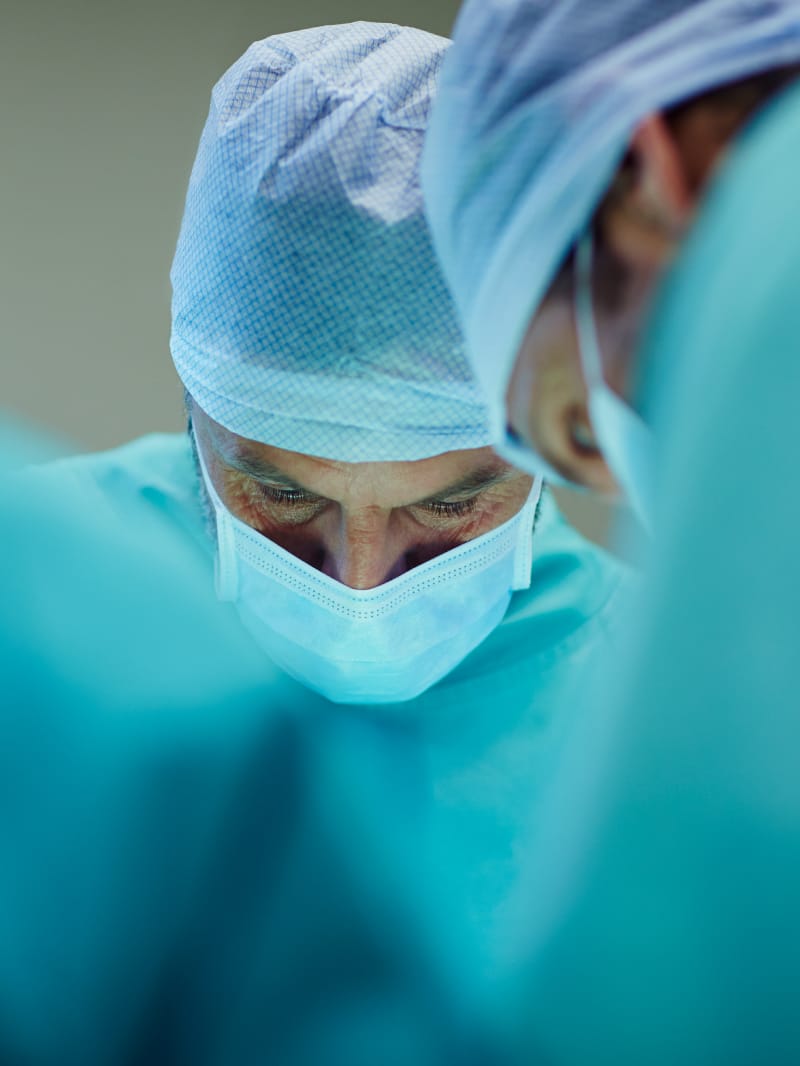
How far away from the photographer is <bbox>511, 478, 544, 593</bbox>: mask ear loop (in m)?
1.24

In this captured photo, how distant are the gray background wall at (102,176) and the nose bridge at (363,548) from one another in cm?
110

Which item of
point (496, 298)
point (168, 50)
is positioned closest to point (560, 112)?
point (496, 298)

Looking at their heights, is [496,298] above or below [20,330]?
above

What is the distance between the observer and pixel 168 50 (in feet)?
6.38

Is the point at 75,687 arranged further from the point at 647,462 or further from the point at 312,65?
the point at 312,65

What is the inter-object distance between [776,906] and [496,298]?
14.3 inches

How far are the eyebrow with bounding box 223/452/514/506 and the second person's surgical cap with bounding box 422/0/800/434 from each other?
40 cm

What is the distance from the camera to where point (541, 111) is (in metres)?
0.62

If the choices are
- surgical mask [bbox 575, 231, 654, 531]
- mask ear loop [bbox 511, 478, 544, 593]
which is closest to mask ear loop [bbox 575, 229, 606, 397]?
surgical mask [bbox 575, 231, 654, 531]

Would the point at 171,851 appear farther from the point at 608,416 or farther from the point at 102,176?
the point at 102,176

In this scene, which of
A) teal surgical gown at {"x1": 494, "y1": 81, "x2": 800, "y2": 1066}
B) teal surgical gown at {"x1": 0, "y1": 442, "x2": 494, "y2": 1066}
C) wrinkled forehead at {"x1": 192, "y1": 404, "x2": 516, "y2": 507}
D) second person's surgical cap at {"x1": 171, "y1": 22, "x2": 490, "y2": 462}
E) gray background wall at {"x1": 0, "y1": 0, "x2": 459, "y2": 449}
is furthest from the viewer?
gray background wall at {"x1": 0, "y1": 0, "x2": 459, "y2": 449}

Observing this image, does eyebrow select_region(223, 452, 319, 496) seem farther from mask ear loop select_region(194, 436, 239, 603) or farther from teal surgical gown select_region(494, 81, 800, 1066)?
teal surgical gown select_region(494, 81, 800, 1066)

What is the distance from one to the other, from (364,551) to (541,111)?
580 millimetres

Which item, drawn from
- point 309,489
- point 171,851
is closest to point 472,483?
point 309,489
